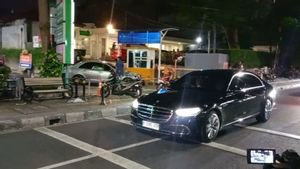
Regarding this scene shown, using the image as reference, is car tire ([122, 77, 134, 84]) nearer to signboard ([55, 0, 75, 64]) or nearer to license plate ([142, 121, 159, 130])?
signboard ([55, 0, 75, 64])

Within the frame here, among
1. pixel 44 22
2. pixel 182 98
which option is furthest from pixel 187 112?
pixel 44 22

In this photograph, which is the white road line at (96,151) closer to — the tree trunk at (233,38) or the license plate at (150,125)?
the license plate at (150,125)

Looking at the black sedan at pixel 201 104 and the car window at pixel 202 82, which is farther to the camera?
the car window at pixel 202 82

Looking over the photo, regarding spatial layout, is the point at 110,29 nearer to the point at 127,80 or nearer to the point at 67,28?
the point at 127,80

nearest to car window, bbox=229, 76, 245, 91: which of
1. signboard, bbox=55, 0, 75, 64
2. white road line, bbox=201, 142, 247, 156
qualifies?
white road line, bbox=201, 142, 247, 156

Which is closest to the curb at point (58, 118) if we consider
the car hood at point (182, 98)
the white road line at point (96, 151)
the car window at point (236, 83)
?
the white road line at point (96, 151)

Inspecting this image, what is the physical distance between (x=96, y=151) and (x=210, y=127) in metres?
2.50

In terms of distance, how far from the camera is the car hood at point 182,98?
8172 mm

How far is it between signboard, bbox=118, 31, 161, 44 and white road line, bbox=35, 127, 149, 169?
35.3 ft

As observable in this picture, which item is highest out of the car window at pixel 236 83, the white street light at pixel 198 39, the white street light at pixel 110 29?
the white street light at pixel 110 29

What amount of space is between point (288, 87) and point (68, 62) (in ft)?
50.2

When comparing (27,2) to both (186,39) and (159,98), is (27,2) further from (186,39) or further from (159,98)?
(159,98)

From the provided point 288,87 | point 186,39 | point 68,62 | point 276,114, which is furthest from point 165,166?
point 186,39

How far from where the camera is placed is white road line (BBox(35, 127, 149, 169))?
659 centimetres
